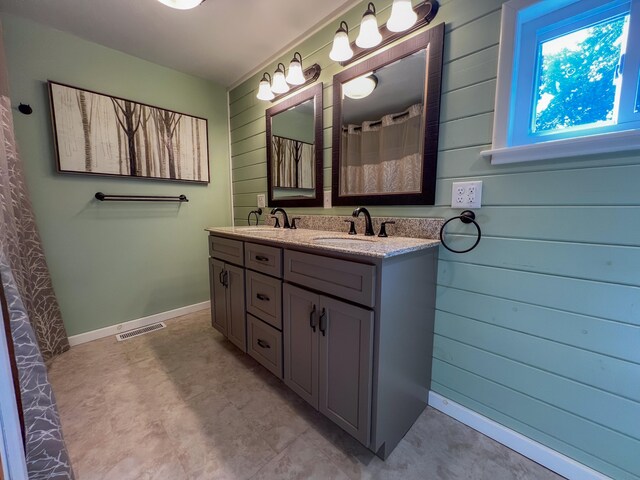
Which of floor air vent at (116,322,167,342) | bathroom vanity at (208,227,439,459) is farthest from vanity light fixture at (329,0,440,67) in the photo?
floor air vent at (116,322,167,342)

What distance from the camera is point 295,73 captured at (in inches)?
69.4

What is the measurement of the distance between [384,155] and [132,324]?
2.45 metres

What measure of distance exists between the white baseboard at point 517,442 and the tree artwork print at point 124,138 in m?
2.59

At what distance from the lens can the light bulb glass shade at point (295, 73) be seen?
1753 mm

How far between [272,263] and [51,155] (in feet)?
5.96

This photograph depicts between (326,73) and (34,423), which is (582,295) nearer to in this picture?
(326,73)

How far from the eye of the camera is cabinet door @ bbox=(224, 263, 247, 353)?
65.2 inches

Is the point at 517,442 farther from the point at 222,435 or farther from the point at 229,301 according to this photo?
the point at 229,301

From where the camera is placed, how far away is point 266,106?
7.30 feet

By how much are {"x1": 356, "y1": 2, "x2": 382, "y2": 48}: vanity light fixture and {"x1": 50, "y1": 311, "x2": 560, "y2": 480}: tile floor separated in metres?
→ 1.93

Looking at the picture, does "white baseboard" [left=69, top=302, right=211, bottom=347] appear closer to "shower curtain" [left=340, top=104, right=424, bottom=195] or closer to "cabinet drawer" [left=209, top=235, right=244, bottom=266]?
"cabinet drawer" [left=209, top=235, right=244, bottom=266]

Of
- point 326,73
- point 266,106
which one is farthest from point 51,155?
point 326,73

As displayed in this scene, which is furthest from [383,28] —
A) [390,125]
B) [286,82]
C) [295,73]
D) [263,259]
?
[263,259]

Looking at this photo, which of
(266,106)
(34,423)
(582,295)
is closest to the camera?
(34,423)
